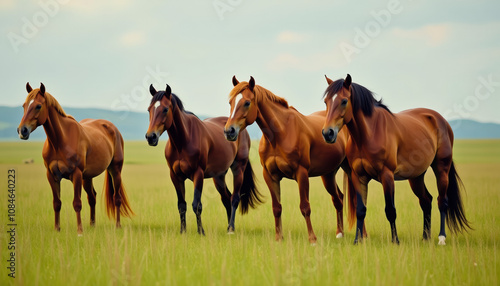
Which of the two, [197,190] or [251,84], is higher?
[251,84]

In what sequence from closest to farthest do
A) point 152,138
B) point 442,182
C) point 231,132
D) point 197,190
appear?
point 231,132 → point 152,138 → point 197,190 → point 442,182

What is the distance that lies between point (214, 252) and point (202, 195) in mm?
2976

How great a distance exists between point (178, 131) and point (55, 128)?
8.07 feet

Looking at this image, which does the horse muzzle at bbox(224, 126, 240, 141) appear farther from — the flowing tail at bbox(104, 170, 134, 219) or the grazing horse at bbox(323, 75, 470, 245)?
the flowing tail at bbox(104, 170, 134, 219)

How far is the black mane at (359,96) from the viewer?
764cm

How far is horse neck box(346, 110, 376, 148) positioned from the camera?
7855 mm

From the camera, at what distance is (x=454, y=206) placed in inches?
376

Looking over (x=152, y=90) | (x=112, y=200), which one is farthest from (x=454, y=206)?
(x=112, y=200)

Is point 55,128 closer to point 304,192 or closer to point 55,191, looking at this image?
point 55,191

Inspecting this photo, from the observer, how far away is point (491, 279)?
5.71 meters

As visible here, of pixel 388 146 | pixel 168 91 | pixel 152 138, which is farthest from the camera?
pixel 168 91

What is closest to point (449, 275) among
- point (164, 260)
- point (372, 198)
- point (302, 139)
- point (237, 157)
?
point (302, 139)

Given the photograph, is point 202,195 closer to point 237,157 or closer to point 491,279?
point 237,157

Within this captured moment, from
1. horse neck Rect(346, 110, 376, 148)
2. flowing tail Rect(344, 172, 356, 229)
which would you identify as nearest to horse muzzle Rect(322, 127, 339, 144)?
horse neck Rect(346, 110, 376, 148)
